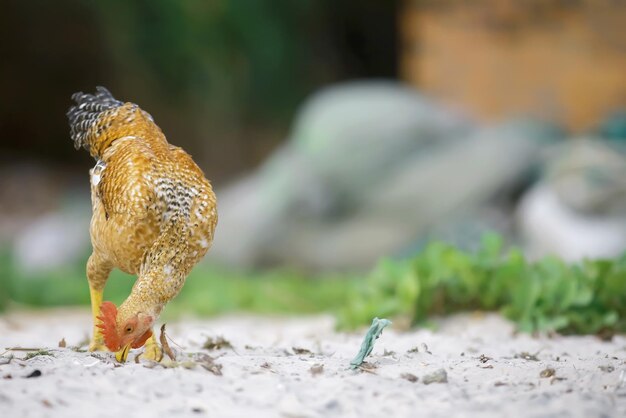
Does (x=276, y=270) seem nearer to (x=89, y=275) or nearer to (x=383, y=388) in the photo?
(x=89, y=275)

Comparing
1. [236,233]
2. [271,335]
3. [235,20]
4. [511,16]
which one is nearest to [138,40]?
[235,20]

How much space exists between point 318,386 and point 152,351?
823mm

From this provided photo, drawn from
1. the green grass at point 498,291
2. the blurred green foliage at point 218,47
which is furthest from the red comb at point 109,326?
the blurred green foliage at point 218,47

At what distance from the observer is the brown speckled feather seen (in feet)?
12.1

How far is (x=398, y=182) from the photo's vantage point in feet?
33.2

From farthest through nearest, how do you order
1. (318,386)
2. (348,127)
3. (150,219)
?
(348,127)
(150,219)
(318,386)

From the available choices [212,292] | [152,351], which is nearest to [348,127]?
[212,292]

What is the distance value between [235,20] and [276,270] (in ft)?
15.6

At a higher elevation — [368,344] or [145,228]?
[145,228]

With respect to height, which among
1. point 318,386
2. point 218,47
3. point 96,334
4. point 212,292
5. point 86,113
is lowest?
point 318,386

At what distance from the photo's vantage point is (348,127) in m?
10.6

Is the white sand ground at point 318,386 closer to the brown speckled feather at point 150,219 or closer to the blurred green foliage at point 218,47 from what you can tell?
the brown speckled feather at point 150,219

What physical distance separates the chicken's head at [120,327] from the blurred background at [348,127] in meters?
3.70

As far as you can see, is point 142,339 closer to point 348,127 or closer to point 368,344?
point 368,344
